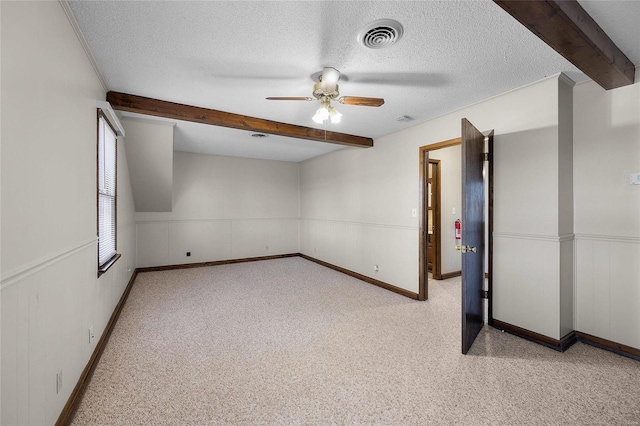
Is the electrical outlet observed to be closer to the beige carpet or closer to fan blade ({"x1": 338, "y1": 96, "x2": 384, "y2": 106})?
the beige carpet

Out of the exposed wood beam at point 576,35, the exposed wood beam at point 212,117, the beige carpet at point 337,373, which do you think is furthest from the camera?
the exposed wood beam at point 212,117

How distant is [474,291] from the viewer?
9.05 ft

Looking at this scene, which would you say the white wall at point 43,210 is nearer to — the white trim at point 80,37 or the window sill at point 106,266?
the white trim at point 80,37

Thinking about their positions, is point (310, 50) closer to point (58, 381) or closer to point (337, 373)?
point (337, 373)

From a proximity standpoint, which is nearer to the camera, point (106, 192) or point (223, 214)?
point (106, 192)

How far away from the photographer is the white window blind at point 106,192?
2.53 meters

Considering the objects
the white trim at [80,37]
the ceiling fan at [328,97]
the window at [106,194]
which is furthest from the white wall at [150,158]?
the ceiling fan at [328,97]

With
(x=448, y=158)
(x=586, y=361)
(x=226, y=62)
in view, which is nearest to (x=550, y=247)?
(x=586, y=361)

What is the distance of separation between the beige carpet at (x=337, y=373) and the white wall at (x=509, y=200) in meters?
0.45

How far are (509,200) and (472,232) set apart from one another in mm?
574

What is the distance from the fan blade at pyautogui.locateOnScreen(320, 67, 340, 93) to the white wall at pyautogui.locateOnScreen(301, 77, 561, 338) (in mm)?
1790

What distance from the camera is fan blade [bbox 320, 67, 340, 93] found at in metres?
2.24

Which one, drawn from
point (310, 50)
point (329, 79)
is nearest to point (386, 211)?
point (329, 79)

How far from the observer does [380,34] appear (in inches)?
71.6
